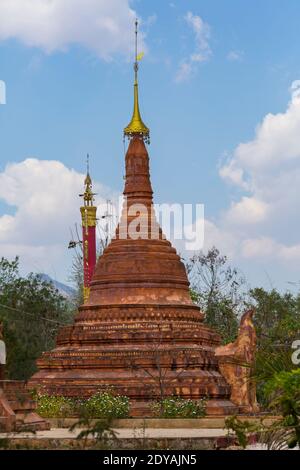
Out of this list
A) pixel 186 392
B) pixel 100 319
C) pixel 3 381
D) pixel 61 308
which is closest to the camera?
pixel 3 381

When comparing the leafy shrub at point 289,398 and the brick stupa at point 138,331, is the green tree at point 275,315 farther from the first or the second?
the leafy shrub at point 289,398

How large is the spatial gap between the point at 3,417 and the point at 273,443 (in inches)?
375

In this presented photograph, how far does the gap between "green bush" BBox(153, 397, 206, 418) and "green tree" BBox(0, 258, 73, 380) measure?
16.3 m

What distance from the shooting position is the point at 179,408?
31.9m

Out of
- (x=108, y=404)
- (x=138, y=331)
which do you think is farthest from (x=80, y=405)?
(x=138, y=331)

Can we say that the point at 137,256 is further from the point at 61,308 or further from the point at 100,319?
the point at 61,308

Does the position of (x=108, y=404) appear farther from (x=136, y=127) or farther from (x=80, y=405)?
(x=136, y=127)

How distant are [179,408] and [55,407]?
3807 mm

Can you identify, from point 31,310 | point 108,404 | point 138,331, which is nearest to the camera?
point 108,404

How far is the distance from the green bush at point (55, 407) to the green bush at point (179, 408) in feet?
8.45

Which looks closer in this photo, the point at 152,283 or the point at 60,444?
the point at 60,444

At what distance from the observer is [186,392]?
33.4 meters
